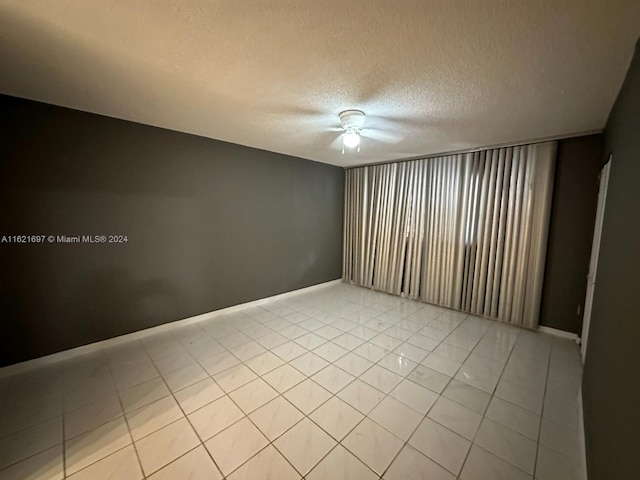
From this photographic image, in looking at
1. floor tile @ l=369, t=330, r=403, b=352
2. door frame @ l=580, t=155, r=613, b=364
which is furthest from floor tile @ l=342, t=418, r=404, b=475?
door frame @ l=580, t=155, r=613, b=364

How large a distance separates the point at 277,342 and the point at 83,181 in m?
2.56

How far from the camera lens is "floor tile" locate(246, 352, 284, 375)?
2316 mm

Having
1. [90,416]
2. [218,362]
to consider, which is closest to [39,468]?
[90,416]

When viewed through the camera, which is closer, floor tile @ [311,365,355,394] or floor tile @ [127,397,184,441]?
floor tile @ [127,397,184,441]

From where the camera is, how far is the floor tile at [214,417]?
1.66 metres

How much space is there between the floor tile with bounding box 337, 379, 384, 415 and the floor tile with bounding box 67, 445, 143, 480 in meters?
1.34

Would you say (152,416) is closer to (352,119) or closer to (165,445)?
(165,445)

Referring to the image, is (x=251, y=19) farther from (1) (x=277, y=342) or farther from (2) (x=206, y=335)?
(2) (x=206, y=335)

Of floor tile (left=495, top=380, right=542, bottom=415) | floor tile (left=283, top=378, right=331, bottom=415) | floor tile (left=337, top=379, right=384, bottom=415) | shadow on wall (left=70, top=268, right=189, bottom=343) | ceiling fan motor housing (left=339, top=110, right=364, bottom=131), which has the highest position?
ceiling fan motor housing (left=339, top=110, right=364, bottom=131)

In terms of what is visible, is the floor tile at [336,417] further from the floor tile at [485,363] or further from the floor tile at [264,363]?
the floor tile at [485,363]

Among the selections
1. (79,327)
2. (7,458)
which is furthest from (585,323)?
(79,327)

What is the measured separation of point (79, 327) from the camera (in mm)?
2504

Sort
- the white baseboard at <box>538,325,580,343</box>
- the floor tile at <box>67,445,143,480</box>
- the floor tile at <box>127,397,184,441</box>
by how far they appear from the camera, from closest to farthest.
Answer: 1. the floor tile at <box>67,445,143,480</box>
2. the floor tile at <box>127,397,184,441</box>
3. the white baseboard at <box>538,325,580,343</box>

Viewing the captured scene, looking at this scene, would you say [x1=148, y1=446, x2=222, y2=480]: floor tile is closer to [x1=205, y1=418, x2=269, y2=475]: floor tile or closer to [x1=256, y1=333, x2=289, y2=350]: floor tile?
[x1=205, y1=418, x2=269, y2=475]: floor tile
